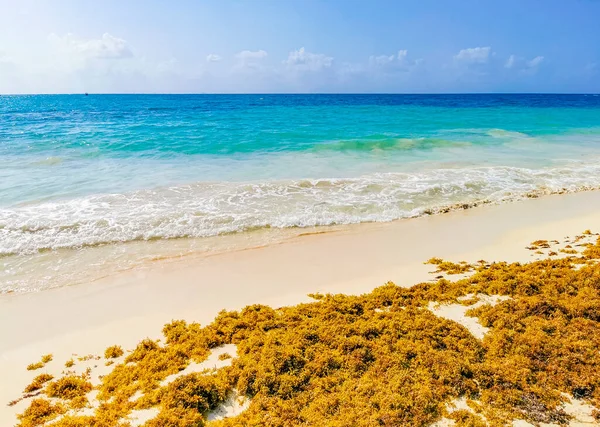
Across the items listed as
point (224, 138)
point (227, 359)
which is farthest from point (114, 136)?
point (227, 359)

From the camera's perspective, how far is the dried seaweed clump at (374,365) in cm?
423

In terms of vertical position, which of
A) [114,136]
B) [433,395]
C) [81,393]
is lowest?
[81,393]

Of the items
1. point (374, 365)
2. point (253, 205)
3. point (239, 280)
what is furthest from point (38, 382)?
point (253, 205)

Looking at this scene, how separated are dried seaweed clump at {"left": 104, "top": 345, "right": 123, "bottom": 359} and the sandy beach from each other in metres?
0.18

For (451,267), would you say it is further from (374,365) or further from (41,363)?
(41,363)

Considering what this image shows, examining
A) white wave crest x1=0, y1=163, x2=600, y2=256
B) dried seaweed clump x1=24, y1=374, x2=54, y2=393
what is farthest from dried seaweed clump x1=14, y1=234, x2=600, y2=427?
white wave crest x1=0, y1=163, x2=600, y2=256

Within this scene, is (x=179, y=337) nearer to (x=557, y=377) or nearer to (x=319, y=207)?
(x=557, y=377)

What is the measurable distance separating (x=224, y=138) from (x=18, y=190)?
49.3ft

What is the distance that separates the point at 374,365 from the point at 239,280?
386 centimetres

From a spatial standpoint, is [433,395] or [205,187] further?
[205,187]

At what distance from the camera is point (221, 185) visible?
15.2 m

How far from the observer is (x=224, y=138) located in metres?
27.4

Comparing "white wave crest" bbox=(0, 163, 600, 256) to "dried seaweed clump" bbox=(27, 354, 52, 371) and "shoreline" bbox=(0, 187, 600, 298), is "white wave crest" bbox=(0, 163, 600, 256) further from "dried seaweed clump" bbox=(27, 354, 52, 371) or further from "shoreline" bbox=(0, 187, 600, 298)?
"dried seaweed clump" bbox=(27, 354, 52, 371)

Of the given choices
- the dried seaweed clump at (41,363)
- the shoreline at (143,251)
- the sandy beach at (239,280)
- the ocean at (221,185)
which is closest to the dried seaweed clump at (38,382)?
the sandy beach at (239,280)
